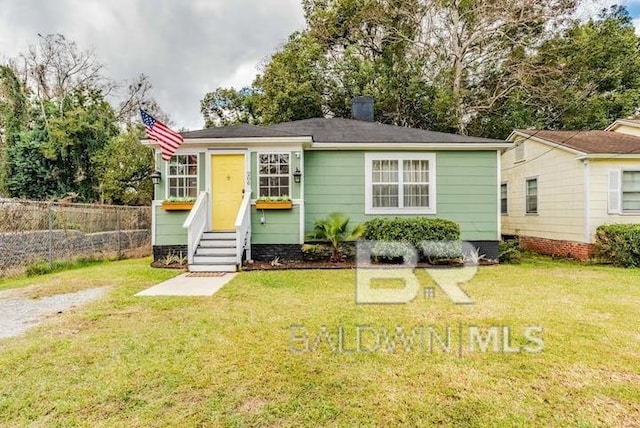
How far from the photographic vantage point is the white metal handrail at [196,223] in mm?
7523

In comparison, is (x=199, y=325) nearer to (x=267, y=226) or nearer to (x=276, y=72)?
(x=267, y=226)

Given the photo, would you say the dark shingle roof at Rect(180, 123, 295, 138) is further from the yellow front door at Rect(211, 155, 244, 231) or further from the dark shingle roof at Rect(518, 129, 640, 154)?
the dark shingle roof at Rect(518, 129, 640, 154)

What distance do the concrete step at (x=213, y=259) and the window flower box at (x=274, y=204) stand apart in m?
1.38

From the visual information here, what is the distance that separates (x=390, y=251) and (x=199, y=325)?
4.87 m

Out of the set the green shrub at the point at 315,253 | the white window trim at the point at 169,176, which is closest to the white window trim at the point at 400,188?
the green shrub at the point at 315,253

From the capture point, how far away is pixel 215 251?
7.79 meters

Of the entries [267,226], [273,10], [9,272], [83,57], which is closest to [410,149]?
[267,226]

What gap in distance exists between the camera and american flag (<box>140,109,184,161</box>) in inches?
299

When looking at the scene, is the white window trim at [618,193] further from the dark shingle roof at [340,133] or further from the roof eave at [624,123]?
the roof eave at [624,123]

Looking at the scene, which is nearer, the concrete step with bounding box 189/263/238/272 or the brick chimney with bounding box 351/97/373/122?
the concrete step with bounding box 189/263/238/272

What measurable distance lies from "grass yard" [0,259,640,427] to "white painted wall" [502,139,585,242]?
16.2 feet

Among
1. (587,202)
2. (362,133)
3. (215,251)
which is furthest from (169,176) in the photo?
(587,202)

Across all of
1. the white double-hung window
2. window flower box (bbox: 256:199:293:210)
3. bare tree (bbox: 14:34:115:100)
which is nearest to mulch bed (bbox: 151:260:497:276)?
window flower box (bbox: 256:199:293:210)
